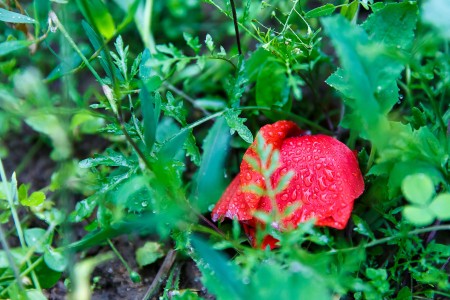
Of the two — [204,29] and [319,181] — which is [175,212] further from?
[204,29]

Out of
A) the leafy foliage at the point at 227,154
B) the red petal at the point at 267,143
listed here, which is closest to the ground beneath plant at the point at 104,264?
the leafy foliage at the point at 227,154

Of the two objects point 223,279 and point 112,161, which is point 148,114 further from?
point 223,279

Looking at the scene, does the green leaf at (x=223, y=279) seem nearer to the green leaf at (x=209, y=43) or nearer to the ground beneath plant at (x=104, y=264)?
the ground beneath plant at (x=104, y=264)

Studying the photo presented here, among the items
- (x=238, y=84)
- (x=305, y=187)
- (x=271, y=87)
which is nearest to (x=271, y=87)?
(x=271, y=87)

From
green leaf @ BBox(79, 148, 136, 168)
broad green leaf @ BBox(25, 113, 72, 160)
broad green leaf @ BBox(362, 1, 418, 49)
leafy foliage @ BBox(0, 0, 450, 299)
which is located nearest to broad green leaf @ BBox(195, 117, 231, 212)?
leafy foliage @ BBox(0, 0, 450, 299)

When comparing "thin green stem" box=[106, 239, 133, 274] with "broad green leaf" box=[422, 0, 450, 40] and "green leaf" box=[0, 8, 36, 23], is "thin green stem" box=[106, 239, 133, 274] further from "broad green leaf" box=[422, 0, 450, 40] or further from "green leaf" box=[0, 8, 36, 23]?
"broad green leaf" box=[422, 0, 450, 40]

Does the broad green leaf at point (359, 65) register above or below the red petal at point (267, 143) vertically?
above
